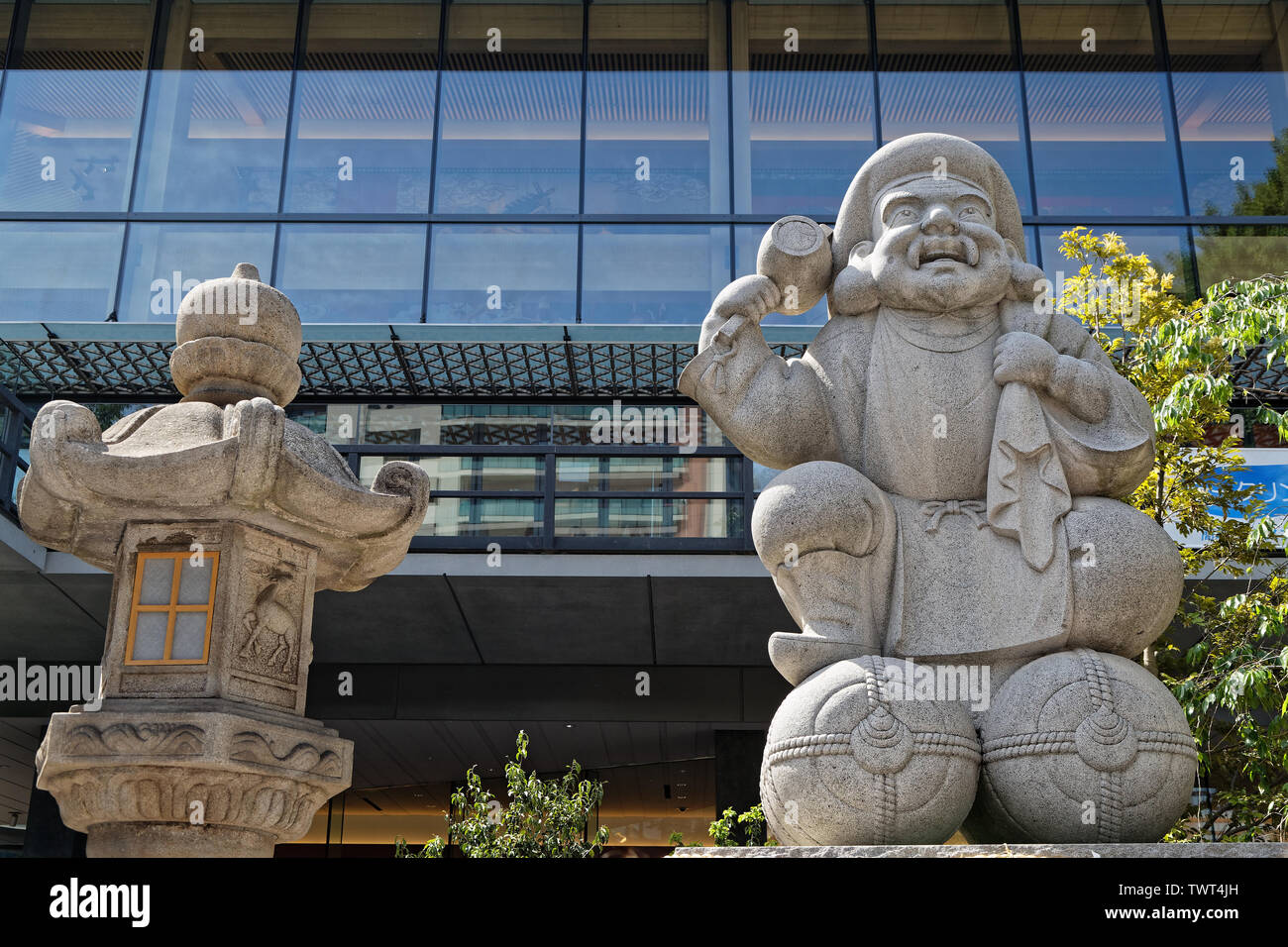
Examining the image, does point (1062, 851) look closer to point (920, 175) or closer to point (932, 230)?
point (932, 230)

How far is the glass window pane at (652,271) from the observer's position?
14.9m

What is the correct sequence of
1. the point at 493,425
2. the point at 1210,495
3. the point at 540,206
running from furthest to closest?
1. the point at 540,206
2. the point at 493,425
3. the point at 1210,495

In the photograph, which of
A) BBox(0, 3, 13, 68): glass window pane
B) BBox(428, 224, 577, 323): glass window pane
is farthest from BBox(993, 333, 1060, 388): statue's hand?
BBox(0, 3, 13, 68): glass window pane

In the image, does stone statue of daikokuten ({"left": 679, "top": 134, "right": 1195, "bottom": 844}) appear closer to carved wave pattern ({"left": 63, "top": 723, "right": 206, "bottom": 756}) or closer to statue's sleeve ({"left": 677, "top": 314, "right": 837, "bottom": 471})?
statue's sleeve ({"left": 677, "top": 314, "right": 837, "bottom": 471})

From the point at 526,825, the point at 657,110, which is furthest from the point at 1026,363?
the point at 657,110

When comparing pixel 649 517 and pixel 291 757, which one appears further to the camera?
pixel 649 517

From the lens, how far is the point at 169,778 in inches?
171

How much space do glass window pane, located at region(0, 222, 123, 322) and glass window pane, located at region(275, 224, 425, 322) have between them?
2170 millimetres

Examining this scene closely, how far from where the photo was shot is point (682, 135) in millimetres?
15945

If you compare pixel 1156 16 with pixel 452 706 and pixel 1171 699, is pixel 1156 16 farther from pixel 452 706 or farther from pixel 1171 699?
pixel 1171 699

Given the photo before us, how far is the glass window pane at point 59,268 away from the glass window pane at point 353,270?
217 centimetres

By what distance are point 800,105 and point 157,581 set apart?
13.2 meters

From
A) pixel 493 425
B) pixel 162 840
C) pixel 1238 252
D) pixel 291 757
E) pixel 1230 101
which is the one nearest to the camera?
→ pixel 162 840
